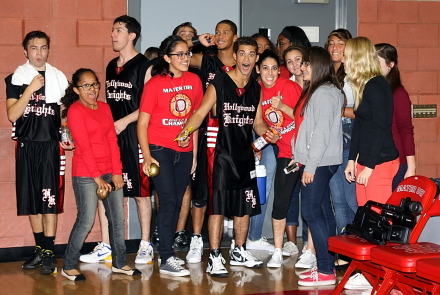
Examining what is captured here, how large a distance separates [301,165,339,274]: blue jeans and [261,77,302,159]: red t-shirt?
23.8 inches

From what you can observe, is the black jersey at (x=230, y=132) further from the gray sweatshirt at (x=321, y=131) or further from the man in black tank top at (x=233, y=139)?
the gray sweatshirt at (x=321, y=131)

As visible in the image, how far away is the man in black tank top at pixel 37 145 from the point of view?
4.55 m

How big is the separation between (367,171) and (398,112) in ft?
2.02

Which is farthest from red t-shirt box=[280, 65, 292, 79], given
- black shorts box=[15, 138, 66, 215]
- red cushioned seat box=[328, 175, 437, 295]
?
black shorts box=[15, 138, 66, 215]

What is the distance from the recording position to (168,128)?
4289 mm

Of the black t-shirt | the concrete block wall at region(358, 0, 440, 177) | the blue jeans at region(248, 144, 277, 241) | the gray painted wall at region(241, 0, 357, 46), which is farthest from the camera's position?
the concrete block wall at region(358, 0, 440, 177)

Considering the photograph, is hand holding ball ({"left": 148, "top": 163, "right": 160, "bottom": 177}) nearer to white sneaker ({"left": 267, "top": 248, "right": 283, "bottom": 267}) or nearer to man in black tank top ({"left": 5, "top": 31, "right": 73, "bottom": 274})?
man in black tank top ({"left": 5, "top": 31, "right": 73, "bottom": 274})

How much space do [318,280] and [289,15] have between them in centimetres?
268

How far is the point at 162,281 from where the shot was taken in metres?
4.12

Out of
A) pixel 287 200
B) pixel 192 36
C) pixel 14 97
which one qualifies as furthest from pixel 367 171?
pixel 14 97

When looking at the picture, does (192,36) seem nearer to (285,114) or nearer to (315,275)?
(285,114)

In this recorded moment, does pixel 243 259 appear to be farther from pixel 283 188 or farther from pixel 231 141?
pixel 231 141

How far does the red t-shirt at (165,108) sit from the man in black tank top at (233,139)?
15cm

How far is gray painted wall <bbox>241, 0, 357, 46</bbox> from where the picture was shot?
5453mm
